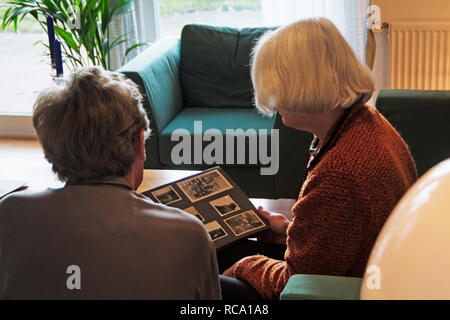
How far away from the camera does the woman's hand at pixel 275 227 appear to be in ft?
5.57

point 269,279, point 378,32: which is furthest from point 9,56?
point 269,279

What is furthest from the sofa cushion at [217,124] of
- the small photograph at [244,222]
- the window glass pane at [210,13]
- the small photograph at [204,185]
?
the small photograph at [244,222]

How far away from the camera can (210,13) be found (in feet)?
13.6

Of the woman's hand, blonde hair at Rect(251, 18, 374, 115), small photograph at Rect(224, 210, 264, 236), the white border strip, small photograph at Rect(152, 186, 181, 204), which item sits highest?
blonde hair at Rect(251, 18, 374, 115)

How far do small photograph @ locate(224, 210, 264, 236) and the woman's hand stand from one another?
0.06 metres

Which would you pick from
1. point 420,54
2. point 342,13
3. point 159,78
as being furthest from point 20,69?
point 420,54

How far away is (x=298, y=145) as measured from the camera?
9.69 ft

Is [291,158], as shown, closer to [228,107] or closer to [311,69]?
[228,107]

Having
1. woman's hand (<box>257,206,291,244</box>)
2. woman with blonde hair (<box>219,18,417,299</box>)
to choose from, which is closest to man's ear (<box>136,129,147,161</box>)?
woman with blonde hair (<box>219,18,417,299</box>)

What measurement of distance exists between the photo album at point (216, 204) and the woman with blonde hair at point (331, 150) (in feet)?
0.52

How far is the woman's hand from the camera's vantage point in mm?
1699

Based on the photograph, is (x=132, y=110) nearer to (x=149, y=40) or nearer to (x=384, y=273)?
(x=384, y=273)

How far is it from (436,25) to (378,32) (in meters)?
0.33

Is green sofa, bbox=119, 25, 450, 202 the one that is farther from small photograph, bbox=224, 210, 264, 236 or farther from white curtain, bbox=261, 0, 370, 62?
small photograph, bbox=224, 210, 264, 236
